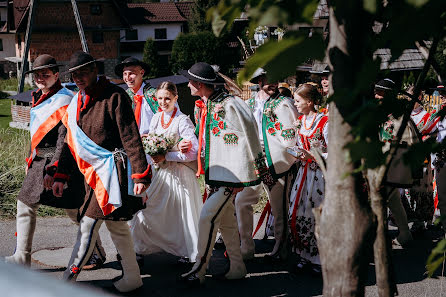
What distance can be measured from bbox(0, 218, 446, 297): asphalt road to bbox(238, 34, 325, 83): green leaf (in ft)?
13.1

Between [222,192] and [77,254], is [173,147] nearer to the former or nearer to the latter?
[222,192]

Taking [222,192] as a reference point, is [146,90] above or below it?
above

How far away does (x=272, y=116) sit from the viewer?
21.3 feet

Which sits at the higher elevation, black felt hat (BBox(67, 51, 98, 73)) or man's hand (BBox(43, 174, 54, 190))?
black felt hat (BBox(67, 51, 98, 73))

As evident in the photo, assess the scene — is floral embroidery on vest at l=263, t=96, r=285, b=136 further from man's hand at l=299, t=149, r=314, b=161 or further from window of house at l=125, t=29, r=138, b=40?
window of house at l=125, t=29, r=138, b=40

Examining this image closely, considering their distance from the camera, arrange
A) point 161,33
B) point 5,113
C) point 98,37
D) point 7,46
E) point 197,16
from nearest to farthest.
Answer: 1. point 5,113
2. point 98,37
3. point 7,46
4. point 197,16
5. point 161,33

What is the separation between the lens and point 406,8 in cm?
143

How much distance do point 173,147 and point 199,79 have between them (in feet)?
2.49

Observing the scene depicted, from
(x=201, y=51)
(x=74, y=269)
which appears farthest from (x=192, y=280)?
(x=201, y=51)

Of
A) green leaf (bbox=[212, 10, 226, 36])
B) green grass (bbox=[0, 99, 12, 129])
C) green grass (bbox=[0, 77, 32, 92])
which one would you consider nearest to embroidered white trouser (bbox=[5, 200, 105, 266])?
green leaf (bbox=[212, 10, 226, 36])

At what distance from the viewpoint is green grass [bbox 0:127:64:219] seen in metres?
8.20

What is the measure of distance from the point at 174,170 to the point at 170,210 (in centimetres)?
40

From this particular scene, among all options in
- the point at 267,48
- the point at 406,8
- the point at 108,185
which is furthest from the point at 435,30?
the point at 108,185

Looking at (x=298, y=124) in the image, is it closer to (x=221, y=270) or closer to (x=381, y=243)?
(x=221, y=270)
